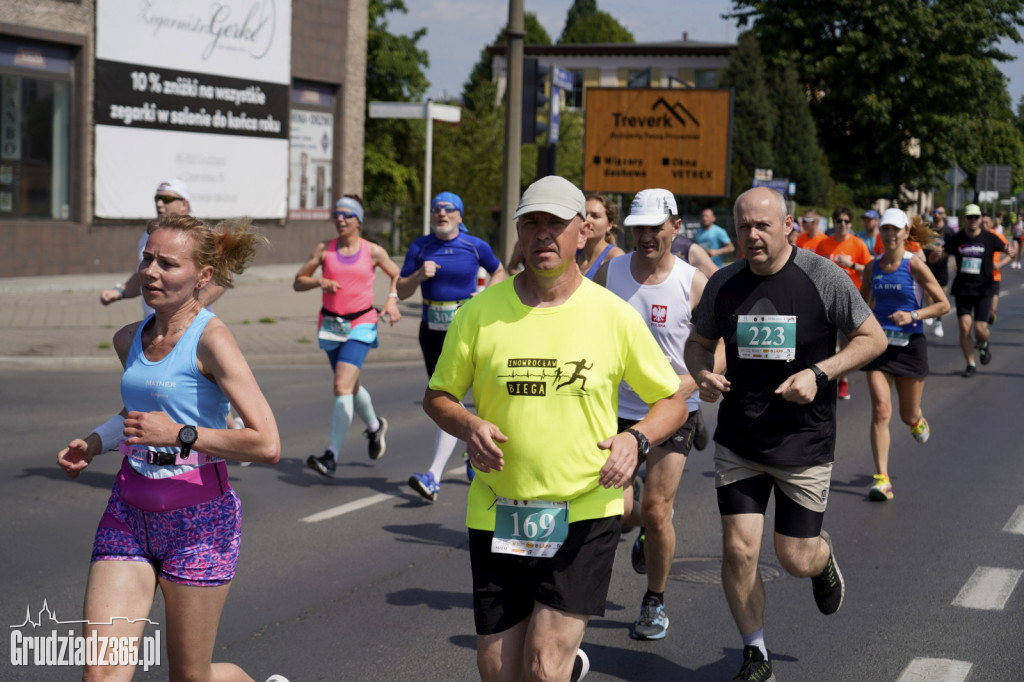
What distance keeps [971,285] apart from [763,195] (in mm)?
12064

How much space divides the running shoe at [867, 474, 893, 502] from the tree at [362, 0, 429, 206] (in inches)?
1364

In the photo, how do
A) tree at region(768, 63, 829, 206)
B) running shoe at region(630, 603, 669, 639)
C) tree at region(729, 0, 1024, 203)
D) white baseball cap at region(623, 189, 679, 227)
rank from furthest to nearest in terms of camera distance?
1. tree at region(768, 63, 829, 206)
2. tree at region(729, 0, 1024, 203)
3. white baseball cap at region(623, 189, 679, 227)
4. running shoe at region(630, 603, 669, 639)

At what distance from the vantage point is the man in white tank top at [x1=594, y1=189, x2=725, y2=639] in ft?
18.5

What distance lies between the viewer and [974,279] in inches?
631

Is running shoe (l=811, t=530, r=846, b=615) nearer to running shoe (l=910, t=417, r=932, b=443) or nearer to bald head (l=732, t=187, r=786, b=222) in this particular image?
bald head (l=732, t=187, r=786, b=222)

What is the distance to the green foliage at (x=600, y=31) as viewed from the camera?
104 m

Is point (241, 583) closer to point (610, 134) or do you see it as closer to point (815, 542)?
point (815, 542)

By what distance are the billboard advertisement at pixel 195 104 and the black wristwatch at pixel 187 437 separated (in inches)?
820

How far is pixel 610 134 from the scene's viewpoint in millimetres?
24094

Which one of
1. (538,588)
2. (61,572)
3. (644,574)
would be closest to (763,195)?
(538,588)

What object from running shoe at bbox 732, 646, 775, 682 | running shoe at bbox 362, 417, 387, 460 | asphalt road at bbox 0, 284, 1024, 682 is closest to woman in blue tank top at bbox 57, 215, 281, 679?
asphalt road at bbox 0, 284, 1024, 682

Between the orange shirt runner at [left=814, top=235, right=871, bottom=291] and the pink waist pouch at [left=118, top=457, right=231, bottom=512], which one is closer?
the pink waist pouch at [left=118, top=457, right=231, bottom=512]

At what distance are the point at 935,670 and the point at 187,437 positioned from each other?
3.31 meters

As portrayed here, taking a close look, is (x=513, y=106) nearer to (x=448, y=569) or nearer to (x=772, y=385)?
(x=448, y=569)
